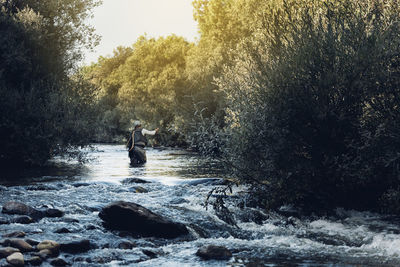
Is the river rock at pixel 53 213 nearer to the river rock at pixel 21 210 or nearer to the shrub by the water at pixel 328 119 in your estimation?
the river rock at pixel 21 210


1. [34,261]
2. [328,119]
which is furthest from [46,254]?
[328,119]

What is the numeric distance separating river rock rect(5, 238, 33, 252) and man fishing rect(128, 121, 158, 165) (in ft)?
58.1

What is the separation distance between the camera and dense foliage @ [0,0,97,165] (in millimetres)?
23062

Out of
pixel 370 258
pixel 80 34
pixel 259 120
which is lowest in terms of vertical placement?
pixel 370 258

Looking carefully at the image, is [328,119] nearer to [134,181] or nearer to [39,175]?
[134,181]

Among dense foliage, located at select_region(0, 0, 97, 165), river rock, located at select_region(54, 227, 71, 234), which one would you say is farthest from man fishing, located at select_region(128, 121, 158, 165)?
river rock, located at select_region(54, 227, 71, 234)

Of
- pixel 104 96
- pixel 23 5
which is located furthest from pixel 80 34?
pixel 104 96

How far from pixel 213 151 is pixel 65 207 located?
13.5 feet

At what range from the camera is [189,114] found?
47.8 meters

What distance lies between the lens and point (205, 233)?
11242 mm

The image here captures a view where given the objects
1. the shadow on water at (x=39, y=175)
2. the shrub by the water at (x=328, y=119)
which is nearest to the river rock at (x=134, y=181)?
the shadow on water at (x=39, y=175)

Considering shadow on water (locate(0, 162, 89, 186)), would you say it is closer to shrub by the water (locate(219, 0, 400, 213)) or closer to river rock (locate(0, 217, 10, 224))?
river rock (locate(0, 217, 10, 224))

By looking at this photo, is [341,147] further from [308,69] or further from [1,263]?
[1,263]

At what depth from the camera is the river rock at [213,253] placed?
912 centimetres
